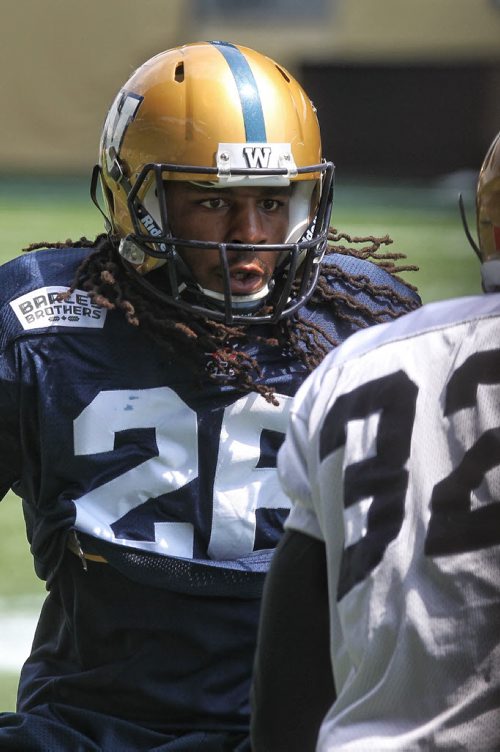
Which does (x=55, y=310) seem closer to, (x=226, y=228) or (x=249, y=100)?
(x=226, y=228)

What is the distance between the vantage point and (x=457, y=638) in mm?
1581

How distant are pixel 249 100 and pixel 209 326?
1.49 feet

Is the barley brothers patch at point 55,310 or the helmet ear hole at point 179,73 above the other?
the helmet ear hole at point 179,73

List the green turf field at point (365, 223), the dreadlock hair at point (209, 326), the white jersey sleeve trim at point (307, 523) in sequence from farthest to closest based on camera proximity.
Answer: the green turf field at point (365, 223) < the dreadlock hair at point (209, 326) < the white jersey sleeve trim at point (307, 523)

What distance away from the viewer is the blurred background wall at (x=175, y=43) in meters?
14.3

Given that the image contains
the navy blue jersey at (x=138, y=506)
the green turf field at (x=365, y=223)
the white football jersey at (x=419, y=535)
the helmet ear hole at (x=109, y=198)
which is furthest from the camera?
the green turf field at (x=365, y=223)

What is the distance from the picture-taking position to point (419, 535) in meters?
1.60

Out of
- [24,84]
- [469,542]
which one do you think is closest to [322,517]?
[469,542]

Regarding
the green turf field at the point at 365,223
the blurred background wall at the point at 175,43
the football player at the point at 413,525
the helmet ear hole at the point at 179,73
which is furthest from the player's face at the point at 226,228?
the blurred background wall at the point at 175,43

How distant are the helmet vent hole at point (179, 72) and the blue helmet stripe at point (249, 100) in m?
0.09

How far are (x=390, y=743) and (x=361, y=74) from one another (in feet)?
42.8

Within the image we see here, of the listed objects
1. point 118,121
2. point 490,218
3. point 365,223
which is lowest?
point 490,218

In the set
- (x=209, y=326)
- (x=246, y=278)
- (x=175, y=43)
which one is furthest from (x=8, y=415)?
(x=175, y=43)

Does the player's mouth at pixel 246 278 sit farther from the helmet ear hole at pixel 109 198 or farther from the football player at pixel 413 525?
the football player at pixel 413 525
